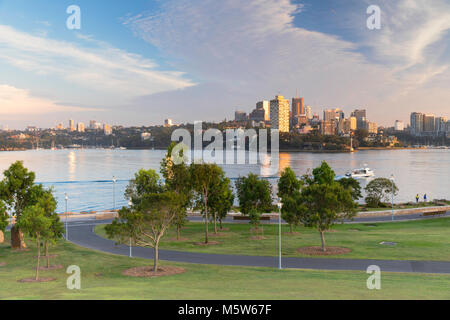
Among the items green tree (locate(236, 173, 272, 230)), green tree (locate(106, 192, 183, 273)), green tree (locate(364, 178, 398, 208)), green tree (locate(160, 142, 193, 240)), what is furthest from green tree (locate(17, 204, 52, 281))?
green tree (locate(364, 178, 398, 208))

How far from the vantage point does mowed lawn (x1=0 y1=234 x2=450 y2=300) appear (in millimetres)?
14492

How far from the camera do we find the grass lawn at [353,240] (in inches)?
1063

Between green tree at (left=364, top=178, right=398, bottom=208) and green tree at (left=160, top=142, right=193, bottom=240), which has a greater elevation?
green tree at (left=160, top=142, right=193, bottom=240)

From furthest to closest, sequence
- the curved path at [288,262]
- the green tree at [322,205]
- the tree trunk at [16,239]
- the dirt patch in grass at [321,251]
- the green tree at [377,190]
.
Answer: the green tree at [377,190] < the tree trunk at [16,239] < the green tree at [322,205] < the dirt patch in grass at [321,251] < the curved path at [288,262]

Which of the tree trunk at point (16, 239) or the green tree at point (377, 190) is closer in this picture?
the tree trunk at point (16, 239)

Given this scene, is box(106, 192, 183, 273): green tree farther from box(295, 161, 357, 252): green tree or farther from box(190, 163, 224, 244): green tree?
box(190, 163, 224, 244): green tree

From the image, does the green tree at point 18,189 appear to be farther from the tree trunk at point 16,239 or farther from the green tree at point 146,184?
the green tree at point 146,184

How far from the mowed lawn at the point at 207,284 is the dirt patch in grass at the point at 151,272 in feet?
1.70

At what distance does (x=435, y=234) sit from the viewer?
33.1 m

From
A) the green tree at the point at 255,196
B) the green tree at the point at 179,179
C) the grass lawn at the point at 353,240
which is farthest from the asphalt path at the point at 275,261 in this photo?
the green tree at the point at 255,196

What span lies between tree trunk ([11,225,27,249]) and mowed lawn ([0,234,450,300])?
311 centimetres

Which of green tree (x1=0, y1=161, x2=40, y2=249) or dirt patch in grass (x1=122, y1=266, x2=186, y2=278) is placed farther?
green tree (x1=0, y1=161, x2=40, y2=249)

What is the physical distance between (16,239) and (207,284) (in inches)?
782
